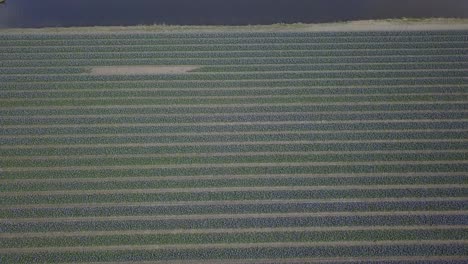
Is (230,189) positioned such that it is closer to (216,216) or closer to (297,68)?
(216,216)

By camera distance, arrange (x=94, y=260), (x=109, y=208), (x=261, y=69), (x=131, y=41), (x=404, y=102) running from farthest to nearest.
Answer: (x=131, y=41), (x=261, y=69), (x=404, y=102), (x=109, y=208), (x=94, y=260)

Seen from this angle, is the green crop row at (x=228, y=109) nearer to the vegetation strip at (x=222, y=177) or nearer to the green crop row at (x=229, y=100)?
the green crop row at (x=229, y=100)

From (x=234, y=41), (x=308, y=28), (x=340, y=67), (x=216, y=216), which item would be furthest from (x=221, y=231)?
(x=308, y=28)

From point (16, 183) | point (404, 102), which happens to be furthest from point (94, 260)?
point (404, 102)

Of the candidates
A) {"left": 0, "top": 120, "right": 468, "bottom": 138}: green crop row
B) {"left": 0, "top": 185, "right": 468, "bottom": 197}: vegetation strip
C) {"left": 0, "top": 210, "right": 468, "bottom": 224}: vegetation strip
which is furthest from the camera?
{"left": 0, "top": 120, "right": 468, "bottom": 138}: green crop row

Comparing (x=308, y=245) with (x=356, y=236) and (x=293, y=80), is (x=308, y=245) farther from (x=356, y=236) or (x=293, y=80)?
(x=293, y=80)

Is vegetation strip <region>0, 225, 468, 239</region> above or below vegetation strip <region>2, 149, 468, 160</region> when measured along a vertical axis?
below

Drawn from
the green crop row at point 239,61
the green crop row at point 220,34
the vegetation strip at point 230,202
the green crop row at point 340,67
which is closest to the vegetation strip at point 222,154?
the vegetation strip at point 230,202

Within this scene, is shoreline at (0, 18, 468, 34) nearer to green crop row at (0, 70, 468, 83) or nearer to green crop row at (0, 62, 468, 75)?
green crop row at (0, 62, 468, 75)

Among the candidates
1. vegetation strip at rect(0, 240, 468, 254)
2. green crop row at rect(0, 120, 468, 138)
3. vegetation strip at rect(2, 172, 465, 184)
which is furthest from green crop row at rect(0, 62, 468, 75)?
vegetation strip at rect(0, 240, 468, 254)
